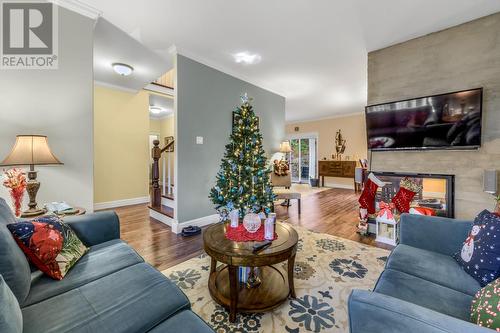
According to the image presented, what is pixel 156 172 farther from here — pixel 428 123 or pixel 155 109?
pixel 428 123

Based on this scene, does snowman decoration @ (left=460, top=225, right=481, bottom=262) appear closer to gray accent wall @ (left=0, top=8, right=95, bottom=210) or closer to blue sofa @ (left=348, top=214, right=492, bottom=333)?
blue sofa @ (left=348, top=214, right=492, bottom=333)

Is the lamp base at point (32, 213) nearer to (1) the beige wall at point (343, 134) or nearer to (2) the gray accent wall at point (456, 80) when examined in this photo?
(2) the gray accent wall at point (456, 80)

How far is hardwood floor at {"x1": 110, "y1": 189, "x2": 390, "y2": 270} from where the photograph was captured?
8.07 feet

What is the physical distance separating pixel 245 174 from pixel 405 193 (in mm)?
2261

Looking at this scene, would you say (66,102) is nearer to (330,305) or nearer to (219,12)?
(219,12)

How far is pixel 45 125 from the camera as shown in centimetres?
200

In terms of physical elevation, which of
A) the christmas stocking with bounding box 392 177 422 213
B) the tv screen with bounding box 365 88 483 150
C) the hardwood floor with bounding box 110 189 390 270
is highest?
the tv screen with bounding box 365 88 483 150

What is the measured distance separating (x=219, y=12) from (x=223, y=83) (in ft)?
4.74

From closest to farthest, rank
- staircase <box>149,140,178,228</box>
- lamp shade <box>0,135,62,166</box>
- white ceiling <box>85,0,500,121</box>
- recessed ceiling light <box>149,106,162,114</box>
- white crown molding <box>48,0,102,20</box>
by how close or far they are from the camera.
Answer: lamp shade <box>0,135,62,166</box>
white crown molding <box>48,0,102,20</box>
white ceiling <box>85,0,500,121</box>
staircase <box>149,140,178,228</box>
recessed ceiling light <box>149,106,162,114</box>

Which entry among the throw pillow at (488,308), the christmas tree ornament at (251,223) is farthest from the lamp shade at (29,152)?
the throw pillow at (488,308)

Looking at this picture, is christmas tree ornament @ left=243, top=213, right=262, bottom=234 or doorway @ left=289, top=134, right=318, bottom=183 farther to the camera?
doorway @ left=289, top=134, right=318, bottom=183

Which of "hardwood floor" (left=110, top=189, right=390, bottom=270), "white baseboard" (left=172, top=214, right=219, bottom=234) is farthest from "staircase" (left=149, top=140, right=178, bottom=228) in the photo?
"white baseboard" (left=172, top=214, right=219, bottom=234)

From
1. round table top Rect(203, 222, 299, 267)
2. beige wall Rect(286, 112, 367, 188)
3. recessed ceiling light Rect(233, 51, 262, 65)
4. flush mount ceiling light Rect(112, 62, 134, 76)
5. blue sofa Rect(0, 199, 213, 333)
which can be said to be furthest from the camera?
beige wall Rect(286, 112, 367, 188)
